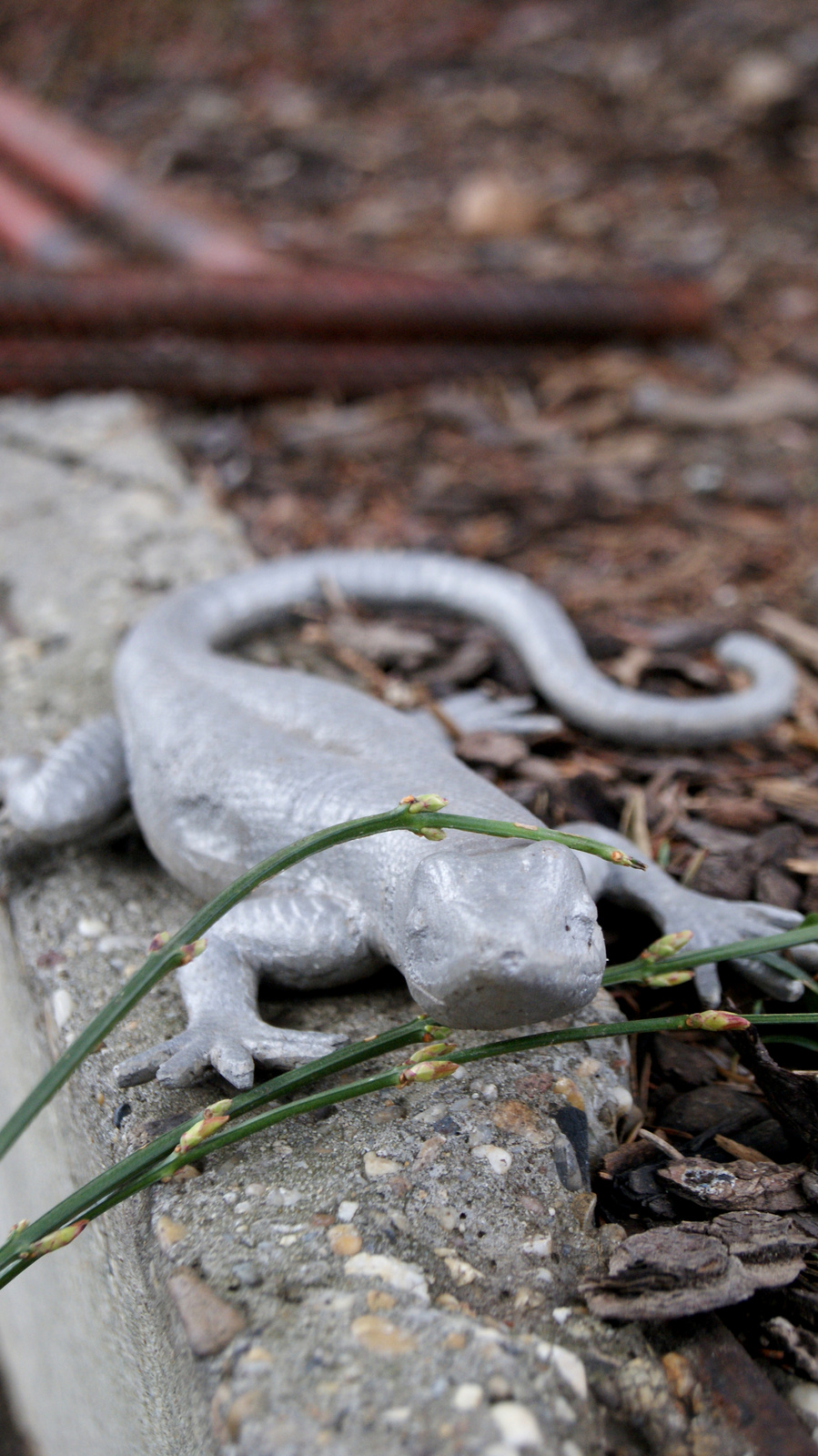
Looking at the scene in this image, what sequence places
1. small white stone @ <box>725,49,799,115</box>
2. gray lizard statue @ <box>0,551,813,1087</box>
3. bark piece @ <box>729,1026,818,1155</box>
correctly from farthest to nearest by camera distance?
small white stone @ <box>725,49,799,115</box>, bark piece @ <box>729,1026,818,1155</box>, gray lizard statue @ <box>0,551,813,1087</box>

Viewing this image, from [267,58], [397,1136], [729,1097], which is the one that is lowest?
[729,1097]

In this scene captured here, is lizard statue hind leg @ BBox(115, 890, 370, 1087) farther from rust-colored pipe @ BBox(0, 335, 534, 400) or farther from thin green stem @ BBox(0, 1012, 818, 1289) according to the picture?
rust-colored pipe @ BBox(0, 335, 534, 400)

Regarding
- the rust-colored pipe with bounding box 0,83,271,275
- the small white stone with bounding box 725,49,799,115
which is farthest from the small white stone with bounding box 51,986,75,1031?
the small white stone with bounding box 725,49,799,115

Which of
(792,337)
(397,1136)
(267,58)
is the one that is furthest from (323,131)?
(397,1136)

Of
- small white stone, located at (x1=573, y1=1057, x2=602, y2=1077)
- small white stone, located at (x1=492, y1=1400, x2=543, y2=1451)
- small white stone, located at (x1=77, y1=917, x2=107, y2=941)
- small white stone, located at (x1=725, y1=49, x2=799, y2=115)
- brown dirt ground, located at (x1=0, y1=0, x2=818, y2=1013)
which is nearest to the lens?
small white stone, located at (x1=492, y1=1400, x2=543, y2=1451)

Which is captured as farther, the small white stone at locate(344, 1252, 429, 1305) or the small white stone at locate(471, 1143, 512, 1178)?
the small white stone at locate(471, 1143, 512, 1178)

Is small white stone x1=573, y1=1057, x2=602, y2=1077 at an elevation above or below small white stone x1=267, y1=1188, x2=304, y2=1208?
below

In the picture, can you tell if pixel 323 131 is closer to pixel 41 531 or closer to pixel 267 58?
pixel 267 58
